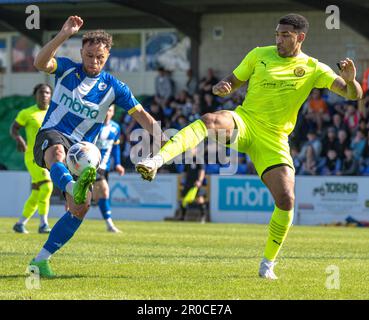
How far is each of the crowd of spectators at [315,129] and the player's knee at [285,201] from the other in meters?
13.9

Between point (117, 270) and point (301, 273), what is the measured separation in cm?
188

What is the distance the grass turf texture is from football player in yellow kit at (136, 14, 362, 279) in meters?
0.71

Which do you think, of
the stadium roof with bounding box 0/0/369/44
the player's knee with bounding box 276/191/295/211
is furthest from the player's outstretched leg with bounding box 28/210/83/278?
the stadium roof with bounding box 0/0/369/44

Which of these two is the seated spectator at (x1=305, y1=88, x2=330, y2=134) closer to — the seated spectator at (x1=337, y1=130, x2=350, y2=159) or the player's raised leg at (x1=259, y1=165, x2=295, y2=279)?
the seated spectator at (x1=337, y1=130, x2=350, y2=159)

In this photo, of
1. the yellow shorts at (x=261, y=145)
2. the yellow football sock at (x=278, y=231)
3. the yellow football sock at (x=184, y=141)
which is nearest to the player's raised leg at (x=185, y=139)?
the yellow football sock at (x=184, y=141)

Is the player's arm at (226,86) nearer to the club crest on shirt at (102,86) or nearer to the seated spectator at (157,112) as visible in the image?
the club crest on shirt at (102,86)

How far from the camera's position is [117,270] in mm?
9758

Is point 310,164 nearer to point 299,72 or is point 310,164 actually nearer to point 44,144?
point 299,72

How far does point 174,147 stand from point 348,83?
1894 millimetres

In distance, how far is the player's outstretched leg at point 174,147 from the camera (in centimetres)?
785

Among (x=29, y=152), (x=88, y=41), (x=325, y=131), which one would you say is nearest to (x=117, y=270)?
(x=88, y=41)

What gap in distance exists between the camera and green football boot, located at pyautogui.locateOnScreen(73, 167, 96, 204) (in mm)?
8141

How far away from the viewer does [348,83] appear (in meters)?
9.01
